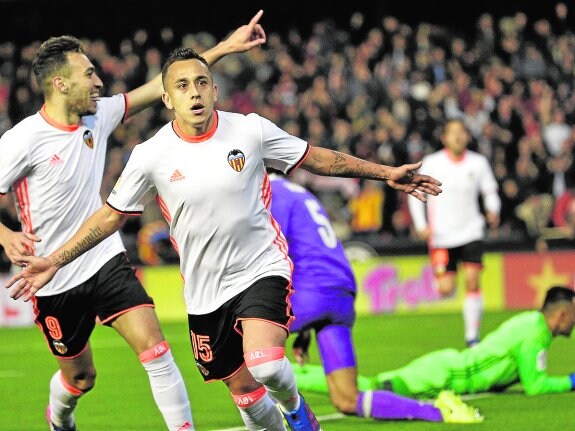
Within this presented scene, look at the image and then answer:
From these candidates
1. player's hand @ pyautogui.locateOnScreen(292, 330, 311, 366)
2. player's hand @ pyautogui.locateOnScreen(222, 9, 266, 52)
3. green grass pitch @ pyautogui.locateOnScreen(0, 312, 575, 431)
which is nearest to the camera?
player's hand @ pyautogui.locateOnScreen(222, 9, 266, 52)

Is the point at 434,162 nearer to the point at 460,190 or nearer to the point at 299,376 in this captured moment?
the point at 460,190

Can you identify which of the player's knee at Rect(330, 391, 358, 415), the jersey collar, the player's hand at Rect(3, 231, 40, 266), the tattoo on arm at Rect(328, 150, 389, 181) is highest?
the jersey collar

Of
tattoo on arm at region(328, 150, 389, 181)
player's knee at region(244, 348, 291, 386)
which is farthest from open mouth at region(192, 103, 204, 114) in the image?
player's knee at region(244, 348, 291, 386)

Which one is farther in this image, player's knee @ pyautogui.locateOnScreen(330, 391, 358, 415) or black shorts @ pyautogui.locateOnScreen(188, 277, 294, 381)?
player's knee @ pyautogui.locateOnScreen(330, 391, 358, 415)

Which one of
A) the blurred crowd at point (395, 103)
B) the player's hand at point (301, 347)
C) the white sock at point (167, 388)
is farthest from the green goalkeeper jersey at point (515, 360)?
the blurred crowd at point (395, 103)

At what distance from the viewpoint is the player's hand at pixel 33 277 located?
20.8 ft

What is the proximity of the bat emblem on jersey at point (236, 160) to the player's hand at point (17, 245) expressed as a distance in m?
1.20

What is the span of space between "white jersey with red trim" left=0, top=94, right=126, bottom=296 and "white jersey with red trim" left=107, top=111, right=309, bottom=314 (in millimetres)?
1177

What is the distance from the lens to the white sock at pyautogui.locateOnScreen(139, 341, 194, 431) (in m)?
7.11

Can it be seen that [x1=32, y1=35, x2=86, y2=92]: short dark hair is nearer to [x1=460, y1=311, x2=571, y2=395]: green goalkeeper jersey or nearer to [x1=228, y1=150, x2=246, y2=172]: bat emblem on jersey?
[x1=228, y1=150, x2=246, y2=172]: bat emblem on jersey

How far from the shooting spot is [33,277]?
6379mm

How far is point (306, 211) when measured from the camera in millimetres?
8398

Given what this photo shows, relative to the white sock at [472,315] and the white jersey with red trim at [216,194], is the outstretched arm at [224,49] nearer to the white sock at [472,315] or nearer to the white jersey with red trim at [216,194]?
the white jersey with red trim at [216,194]

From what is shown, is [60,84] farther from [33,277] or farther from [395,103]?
[395,103]
